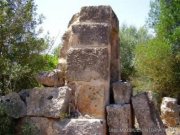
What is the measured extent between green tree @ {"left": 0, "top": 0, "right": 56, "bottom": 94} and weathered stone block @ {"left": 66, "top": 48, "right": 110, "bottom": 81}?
1055 mm

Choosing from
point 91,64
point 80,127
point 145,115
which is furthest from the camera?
point 145,115

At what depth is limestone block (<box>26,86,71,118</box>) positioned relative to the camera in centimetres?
578

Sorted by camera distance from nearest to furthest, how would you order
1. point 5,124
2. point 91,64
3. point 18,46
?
1. point 5,124
2. point 91,64
3. point 18,46

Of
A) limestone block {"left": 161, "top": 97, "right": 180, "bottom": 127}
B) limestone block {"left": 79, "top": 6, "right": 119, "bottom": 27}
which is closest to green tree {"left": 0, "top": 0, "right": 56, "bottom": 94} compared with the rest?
limestone block {"left": 79, "top": 6, "right": 119, "bottom": 27}

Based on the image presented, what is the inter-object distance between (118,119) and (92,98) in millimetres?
596

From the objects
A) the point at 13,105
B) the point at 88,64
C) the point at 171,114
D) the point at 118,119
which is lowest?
the point at 171,114

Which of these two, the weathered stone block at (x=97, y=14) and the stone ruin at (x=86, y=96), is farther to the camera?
the weathered stone block at (x=97, y=14)

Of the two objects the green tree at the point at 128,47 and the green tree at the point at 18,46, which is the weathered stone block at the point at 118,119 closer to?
the green tree at the point at 18,46

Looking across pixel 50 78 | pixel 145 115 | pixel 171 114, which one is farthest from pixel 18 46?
pixel 171 114

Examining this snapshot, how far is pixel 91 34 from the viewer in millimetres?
6480

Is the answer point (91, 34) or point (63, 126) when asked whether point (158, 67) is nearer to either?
point (91, 34)

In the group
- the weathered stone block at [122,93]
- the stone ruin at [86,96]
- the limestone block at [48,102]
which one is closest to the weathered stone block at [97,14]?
the stone ruin at [86,96]

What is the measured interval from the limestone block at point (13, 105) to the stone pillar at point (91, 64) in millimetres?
934

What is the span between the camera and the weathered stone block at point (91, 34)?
21.0ft
